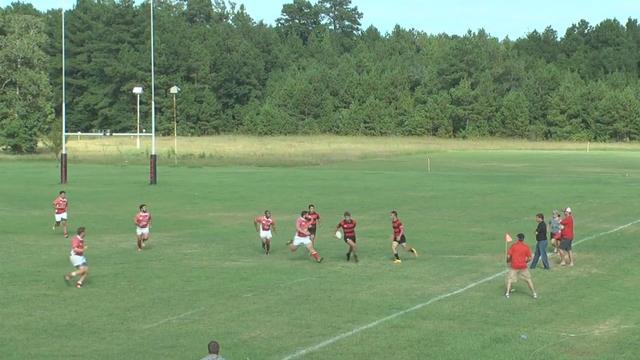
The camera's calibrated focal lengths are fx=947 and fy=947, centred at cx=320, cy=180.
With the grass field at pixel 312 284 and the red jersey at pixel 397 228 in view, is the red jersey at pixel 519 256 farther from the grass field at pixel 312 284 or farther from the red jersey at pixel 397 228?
the red jersey at pixel 397 228

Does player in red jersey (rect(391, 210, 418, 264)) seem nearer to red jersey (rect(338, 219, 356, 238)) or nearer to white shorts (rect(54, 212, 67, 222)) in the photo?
red jersey (rect(338, 219, 356, 238))

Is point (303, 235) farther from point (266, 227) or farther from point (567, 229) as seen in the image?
point (567, 229)

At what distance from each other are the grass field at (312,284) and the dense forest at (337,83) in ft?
330

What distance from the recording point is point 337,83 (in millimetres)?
163625

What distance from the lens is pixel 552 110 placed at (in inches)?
5851

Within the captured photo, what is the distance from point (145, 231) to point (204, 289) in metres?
7.60

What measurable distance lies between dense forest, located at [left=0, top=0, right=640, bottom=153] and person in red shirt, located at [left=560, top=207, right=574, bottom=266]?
12218 centimetres

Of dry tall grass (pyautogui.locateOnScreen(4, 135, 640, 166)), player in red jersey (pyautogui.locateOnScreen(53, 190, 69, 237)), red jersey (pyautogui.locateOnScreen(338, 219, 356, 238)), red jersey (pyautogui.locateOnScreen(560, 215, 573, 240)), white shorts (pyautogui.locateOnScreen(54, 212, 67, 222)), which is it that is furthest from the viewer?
dry tall grass (pyautogui.locateOnScreen(4, 135, 640, 166))

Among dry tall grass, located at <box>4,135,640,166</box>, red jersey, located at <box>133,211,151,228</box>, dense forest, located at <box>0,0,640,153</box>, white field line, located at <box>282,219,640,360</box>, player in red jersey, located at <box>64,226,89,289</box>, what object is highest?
→ dense forest, located at <box>0,0,640,153</box>

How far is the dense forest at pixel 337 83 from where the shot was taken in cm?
15088

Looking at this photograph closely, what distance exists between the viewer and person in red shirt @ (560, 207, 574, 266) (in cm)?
2614

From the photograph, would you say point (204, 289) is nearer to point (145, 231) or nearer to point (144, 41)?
point (145, 231)

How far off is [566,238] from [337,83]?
454 ft

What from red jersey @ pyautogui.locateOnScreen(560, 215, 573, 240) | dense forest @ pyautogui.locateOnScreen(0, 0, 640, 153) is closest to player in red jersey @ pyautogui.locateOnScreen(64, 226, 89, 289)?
red jersey @ pyautogui.locateOnScreen(560, 215, 573, 240)
